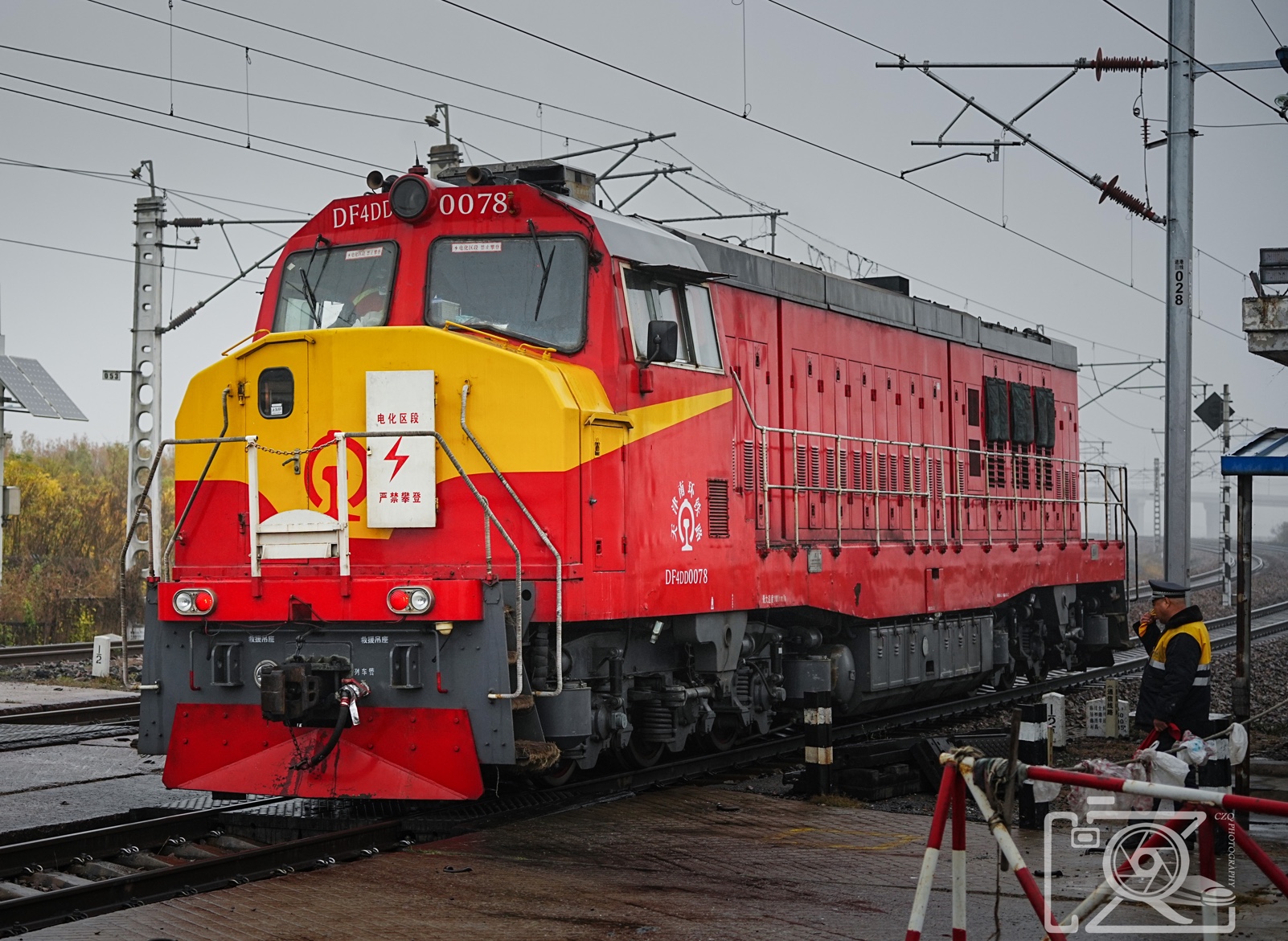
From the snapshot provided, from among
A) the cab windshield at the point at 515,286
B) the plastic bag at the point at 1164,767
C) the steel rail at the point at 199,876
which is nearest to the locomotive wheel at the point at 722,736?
the steel rail at the point at 199,876

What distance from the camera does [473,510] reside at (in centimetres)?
923

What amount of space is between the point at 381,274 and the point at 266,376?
1099mm

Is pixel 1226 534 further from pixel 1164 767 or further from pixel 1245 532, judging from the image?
pixel 1164 767

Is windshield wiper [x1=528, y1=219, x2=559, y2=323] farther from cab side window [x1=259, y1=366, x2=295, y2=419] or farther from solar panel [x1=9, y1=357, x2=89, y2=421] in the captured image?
solar panel [x1=9, y1=357, x2=89, y2=421]

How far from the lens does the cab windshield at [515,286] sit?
9711 mm

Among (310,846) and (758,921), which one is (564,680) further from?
(758,921)

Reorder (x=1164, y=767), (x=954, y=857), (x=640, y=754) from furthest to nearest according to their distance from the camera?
(x=640, y=754) → (x=1164, y=767) → (x=954, y=857)

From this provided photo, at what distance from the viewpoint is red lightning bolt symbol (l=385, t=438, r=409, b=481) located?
365 inches

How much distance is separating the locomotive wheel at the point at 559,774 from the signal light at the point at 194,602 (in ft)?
9.13

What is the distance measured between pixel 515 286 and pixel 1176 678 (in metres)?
4.91

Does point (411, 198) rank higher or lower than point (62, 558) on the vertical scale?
higher

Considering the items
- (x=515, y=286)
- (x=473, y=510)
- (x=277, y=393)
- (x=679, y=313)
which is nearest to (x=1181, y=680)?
(x=679, y=313)

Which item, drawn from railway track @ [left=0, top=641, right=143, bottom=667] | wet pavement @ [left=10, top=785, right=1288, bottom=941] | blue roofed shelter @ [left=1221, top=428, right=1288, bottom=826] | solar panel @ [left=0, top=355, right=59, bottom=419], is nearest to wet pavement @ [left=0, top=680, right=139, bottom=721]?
railway track @ [left=0, top=641, right=143, bottom=667]

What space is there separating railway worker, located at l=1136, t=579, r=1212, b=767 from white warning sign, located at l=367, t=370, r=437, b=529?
4.61 metres
